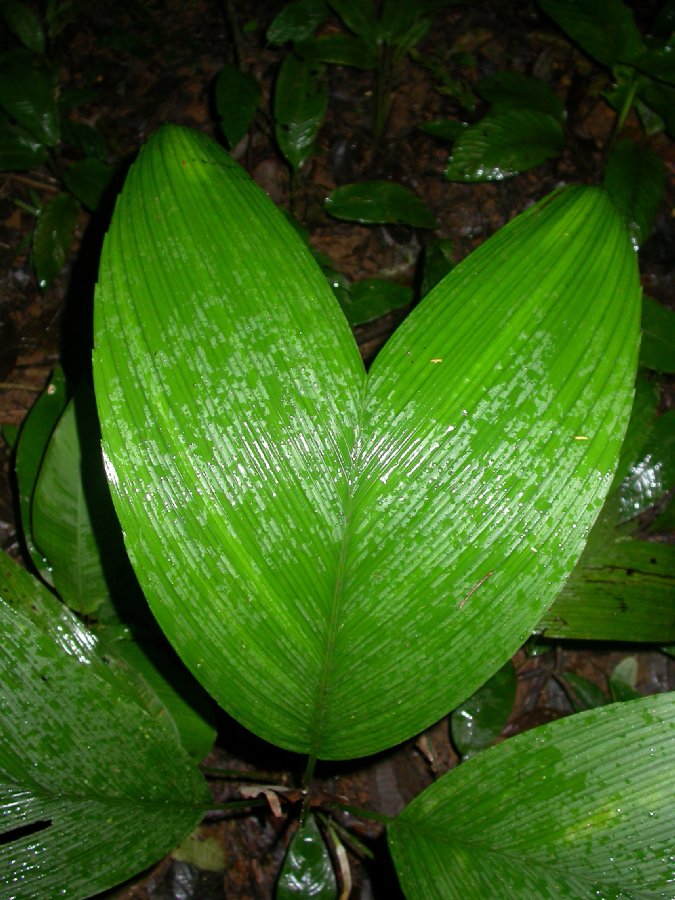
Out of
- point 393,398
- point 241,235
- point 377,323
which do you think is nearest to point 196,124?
point 377,323

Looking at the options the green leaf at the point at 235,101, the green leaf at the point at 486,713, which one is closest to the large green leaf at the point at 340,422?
the green leaf at the point at 486,713

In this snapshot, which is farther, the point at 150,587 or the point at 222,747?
the point at 222,747

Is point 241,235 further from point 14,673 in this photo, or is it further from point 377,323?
point 377,323

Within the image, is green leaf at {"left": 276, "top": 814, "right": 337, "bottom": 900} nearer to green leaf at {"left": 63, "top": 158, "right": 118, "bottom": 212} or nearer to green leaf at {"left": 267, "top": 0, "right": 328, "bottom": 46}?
green leaf at {"left": 63, "top": 158, "right": 118, "bottom": 212}

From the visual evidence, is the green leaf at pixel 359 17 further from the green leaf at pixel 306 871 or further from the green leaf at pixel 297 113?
the green leaf at pixel 306 871

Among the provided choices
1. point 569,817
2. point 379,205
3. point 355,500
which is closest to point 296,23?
point 379,205

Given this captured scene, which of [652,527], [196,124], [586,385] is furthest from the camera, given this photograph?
[196,124]
